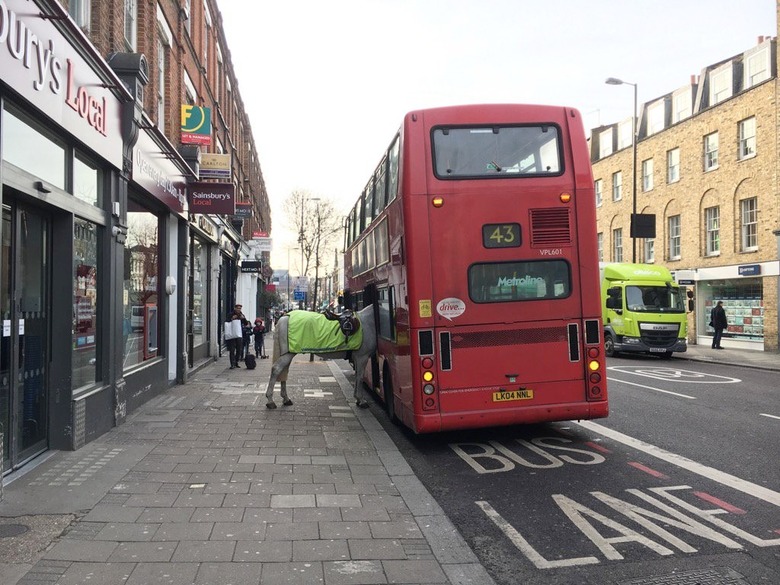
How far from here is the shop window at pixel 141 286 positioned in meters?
9.61

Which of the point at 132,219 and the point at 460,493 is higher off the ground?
the point at 132,219

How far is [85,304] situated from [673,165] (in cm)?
2755

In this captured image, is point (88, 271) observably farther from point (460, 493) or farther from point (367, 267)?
point (460, 493)

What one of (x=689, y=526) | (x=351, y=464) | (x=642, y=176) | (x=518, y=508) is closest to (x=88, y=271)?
(x=351, y=464)

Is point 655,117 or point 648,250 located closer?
point 655,117

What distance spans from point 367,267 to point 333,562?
7.00 metres

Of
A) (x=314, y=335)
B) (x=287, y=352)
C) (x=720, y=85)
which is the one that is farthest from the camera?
(x=720, y=85)

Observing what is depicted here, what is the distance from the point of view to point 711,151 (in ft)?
85.9

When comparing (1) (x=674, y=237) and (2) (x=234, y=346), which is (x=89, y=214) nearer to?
(2) (x=234, y=346)

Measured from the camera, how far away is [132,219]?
10.0 metres

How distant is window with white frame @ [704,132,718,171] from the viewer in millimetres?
25891

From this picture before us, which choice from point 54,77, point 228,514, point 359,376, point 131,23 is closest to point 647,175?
point 359,376

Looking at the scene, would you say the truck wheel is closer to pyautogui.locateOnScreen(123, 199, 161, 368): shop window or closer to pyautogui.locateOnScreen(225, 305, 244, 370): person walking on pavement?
pyautogui.locateOnScreen(225, 305, 244, 370): person walking on pavement

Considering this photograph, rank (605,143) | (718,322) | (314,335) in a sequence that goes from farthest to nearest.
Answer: (605,143)
(718,322)
(314,335)
